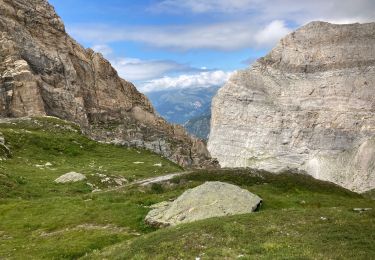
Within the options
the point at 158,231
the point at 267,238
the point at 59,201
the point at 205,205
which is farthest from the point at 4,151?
the point at 267,238

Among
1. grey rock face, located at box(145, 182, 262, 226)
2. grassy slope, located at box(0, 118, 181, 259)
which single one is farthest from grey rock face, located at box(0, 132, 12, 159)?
grey rock face, located at box(145, 182, 262, 226)

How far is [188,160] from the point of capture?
99.4m

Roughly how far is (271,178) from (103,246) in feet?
91.6

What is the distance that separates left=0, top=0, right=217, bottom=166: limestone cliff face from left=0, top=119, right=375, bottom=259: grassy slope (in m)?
35.6

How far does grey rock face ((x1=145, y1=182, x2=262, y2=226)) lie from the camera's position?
103ft

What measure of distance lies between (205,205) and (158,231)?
241 inches

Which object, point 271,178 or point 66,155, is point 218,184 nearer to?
point 271,178

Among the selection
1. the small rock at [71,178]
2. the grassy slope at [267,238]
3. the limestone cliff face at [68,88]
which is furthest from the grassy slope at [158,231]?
the limestone cliff face at [68,88]

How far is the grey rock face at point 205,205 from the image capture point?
103ft

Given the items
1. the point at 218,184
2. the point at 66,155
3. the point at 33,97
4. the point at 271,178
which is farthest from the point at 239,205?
the point at 33,97

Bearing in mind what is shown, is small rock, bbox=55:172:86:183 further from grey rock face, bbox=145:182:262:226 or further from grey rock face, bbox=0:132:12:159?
grey rock face, bbox=145:182:262:226

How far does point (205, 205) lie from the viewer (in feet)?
107

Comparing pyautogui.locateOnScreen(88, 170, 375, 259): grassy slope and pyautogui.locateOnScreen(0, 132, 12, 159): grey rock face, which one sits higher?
pyautogui.locateOnScreen(0, 132, 12, 159): grey rock face

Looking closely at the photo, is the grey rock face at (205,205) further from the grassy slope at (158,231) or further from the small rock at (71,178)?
the small rock at (71,178)
